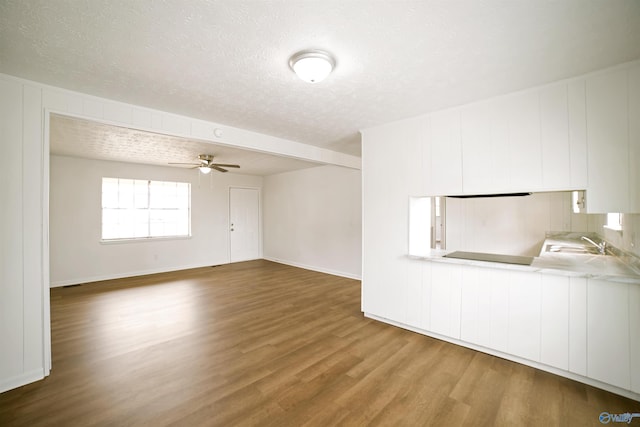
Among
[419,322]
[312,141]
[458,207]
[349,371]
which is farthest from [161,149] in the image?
[458,207]

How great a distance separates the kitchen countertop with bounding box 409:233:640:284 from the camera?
6.97 ft

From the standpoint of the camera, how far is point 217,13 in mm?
1488

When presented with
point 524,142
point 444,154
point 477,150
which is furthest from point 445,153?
point 524,142

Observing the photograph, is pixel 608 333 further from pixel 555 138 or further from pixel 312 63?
pixel 312 63

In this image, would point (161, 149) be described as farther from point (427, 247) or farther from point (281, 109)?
point (427, 247)

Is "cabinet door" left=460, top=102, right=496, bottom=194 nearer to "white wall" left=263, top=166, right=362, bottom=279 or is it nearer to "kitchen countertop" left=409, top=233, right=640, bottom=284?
"kitchen countertop" left=409, top=233, right=640, bottom=284

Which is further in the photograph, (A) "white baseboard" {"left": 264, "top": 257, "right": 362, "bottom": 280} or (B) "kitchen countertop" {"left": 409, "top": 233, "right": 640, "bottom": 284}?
(A) "white baseboard" {"left": 264, "top": 257, "right": 362, "bottom": 280}

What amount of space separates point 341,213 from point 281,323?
3.16 metres

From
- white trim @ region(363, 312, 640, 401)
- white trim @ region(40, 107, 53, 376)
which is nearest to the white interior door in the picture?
white trim @ region(40, 107, 53, 376)

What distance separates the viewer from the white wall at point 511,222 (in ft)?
15.8

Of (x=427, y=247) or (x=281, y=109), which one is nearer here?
(x=281, y=109)

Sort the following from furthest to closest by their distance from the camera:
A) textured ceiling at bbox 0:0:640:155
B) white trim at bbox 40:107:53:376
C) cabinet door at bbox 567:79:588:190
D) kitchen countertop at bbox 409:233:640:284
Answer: white trim at bbox 40:107:53:376 → cabinet door at bbox 567:79:588:190 → kitchen countertop at bbox 409:233:640:284 → textured ceiling at bbox 0:0:640:155

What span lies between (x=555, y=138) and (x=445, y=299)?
1850mm

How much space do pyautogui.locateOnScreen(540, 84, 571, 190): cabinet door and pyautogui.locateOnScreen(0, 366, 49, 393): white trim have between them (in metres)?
4.70
